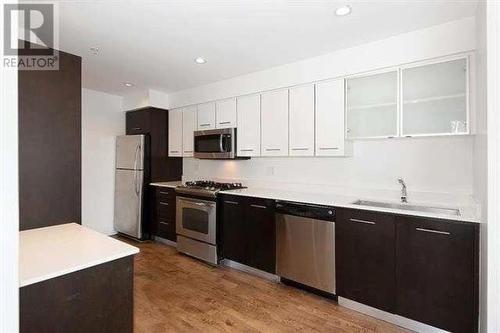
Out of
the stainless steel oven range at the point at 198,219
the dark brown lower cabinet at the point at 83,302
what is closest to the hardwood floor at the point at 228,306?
the stainless steel oven range at the point at 198,219

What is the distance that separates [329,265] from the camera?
257cm

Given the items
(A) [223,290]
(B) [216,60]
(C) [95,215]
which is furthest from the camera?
(C) [95,215]

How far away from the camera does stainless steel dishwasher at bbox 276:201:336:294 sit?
2.57 m

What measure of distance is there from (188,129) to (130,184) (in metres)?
1.34

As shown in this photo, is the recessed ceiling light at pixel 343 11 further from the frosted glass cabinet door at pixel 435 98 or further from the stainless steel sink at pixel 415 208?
the stainless steel sink at pixel 415 208

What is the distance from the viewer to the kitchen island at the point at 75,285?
1163mm

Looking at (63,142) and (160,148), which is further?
(160,148)

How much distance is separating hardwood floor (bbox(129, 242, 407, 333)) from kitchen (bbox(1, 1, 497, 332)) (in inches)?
0.7

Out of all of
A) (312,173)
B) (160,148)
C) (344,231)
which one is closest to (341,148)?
(312,173)

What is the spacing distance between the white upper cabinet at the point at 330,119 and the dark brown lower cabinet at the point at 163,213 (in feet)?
7.77

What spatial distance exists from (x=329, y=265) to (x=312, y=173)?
117cm

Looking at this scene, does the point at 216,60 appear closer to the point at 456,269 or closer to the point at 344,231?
the point at 344,231

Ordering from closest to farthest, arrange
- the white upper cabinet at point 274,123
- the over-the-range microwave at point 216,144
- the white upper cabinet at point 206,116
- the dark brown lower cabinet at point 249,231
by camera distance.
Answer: the dark brown lower cabinet at point 249,231 → the white upper cabinet at point 274,123 → the over-the-range microwave at point 216,144 → the white upper cabinet at point 206,116

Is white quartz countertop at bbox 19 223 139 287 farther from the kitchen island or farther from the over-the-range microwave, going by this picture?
the over-the-range microwave
